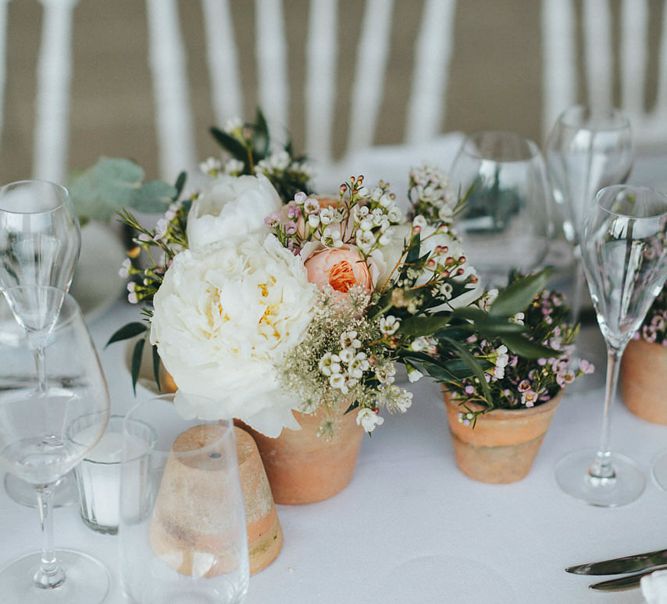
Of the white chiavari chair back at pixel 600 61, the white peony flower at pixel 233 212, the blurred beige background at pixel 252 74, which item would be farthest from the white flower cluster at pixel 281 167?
the white chiavari chair back at pixel 600 61

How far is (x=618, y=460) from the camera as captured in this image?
113 cm

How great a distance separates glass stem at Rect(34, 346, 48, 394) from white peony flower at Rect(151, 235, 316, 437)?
0.35ft

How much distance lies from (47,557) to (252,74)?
279 centimetres

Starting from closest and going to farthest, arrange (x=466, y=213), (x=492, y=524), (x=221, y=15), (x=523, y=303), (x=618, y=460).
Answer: (x=523, y=303)
(x=492, y=524)
(x=618, y=460)
(x=466, y=213)
(x=221, y=15)

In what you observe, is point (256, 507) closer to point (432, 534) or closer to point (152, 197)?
point (432, 534)

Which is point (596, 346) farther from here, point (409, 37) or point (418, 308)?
point (409, 37)

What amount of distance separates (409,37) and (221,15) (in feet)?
2.36

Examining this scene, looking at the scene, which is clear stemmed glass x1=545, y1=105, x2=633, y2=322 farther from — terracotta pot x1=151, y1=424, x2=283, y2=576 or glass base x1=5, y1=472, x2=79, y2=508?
glass base x1=5, y1=472, x2=79, y2=508

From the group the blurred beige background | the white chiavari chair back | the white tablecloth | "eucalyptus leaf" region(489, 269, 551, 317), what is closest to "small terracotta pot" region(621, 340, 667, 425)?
the white tablecloth

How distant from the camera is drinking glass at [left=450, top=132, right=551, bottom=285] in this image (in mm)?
1223

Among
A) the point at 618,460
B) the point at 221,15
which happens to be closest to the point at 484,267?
the point at 618,460

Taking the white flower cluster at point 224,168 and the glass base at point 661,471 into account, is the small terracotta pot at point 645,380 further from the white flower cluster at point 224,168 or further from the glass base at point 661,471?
the white flower cluster at point 224,168

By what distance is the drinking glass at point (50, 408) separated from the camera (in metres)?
0.86

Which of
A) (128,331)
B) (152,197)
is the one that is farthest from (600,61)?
(128,331)
